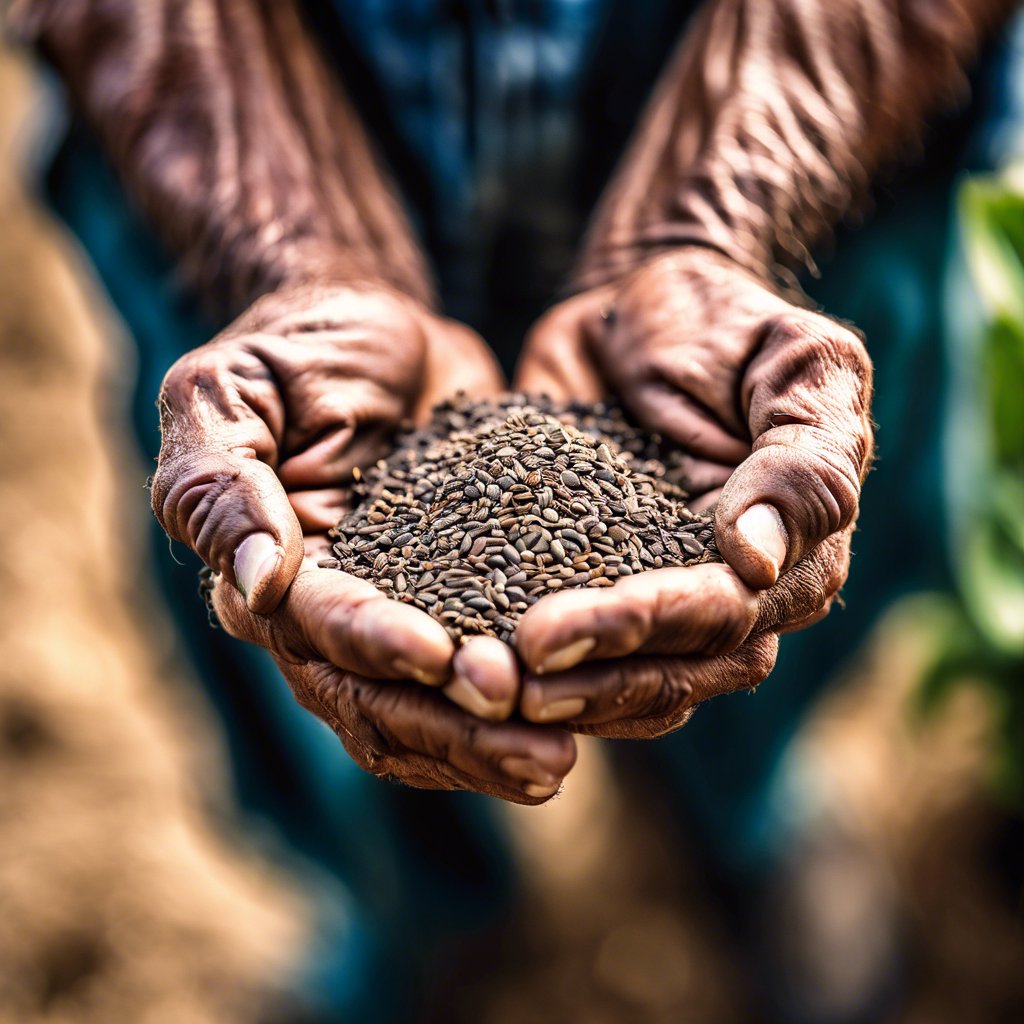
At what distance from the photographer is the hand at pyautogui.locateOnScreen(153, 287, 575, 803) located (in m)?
0.92

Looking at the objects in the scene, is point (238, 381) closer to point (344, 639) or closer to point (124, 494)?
point (344, 639)

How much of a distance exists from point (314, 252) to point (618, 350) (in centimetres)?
51

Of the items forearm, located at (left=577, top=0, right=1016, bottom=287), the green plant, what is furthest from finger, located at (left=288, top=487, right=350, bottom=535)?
the green plant

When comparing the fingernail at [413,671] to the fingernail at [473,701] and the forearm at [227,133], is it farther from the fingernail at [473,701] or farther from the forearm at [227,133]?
the forearm at [227,133]

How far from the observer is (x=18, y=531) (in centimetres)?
307

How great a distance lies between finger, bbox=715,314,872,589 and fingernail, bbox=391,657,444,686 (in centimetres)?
32

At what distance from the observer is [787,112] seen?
164 centimetres

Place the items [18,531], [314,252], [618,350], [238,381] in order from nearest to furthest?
1. [238,381]
2. [618,350]
3. [314,252]
4. [18,531]

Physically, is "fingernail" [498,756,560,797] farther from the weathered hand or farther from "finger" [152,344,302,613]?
"finger" [152,344,302,613]

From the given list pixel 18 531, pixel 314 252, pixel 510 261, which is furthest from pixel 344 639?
pixel 18 531

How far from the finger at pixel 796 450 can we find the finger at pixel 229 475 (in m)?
0.45

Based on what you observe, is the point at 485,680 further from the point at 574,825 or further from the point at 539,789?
the point at 574,825

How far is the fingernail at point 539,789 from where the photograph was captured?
925mm

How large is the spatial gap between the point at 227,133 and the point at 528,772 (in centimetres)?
123
